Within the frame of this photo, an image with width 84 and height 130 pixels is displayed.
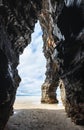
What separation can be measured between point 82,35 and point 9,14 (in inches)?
148

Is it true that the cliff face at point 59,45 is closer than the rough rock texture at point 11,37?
No

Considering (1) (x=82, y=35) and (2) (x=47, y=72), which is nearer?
(1) (x=82, y=35)

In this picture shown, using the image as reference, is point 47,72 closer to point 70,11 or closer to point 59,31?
point 59,31

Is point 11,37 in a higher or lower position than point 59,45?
higher

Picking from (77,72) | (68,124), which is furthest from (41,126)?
(77,72)

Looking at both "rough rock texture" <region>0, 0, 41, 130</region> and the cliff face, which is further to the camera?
the cliff face

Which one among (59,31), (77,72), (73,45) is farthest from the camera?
(59,31)

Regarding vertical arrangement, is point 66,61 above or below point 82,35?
below

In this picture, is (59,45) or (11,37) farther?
(59,45)

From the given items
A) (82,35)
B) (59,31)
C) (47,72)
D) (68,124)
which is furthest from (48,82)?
(82,35)

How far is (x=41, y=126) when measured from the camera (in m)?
12.6

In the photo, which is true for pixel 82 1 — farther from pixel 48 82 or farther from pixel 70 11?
pixel 48 82

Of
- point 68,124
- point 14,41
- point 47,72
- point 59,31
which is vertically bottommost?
point 68,124

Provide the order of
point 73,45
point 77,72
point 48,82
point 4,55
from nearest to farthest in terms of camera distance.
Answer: point 4,55 → point 77,72 → point 73,45 → point 48,82
